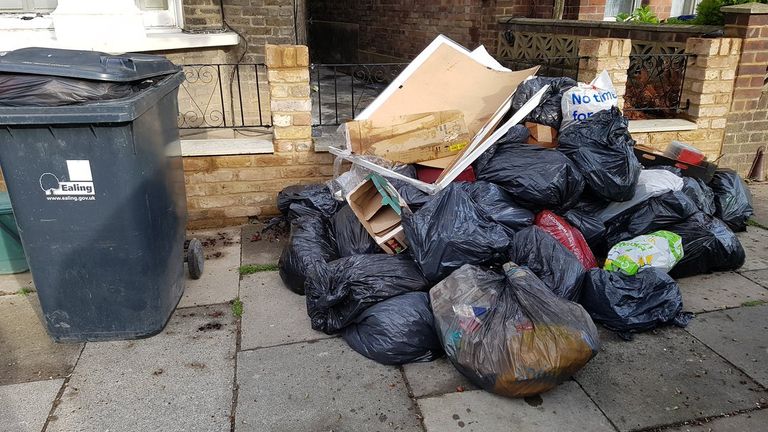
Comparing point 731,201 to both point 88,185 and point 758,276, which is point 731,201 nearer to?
point 758,276

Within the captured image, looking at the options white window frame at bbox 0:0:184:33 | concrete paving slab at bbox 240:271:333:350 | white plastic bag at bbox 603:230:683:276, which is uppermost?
white window frame at bbox 0:0:184:33

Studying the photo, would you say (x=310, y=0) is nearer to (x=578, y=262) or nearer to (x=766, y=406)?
(x=578, y=262)

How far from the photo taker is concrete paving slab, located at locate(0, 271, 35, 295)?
146 inches

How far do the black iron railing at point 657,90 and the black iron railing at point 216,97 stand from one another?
151 inches

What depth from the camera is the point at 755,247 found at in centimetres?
435

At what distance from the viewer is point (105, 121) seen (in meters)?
2.74

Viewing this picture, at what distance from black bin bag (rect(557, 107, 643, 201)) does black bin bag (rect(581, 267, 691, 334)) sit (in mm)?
658

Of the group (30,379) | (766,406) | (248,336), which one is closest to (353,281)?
(248,336)

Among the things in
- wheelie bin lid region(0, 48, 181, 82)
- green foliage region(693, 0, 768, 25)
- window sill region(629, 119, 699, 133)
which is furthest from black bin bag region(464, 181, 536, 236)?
green foliage region(693, 0, 768, 25)

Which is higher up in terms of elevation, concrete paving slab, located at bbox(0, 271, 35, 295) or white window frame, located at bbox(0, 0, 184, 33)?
white window frame, located at bbox(0, 0, 184, 33)

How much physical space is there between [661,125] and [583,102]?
1.86 m

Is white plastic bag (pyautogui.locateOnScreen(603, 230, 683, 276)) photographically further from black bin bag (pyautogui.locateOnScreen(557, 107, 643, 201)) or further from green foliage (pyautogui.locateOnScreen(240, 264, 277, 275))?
green foliage (pyautogui.locateOnScreen(240, 264, 277, 275))

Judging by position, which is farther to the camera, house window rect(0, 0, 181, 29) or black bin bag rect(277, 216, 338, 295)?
house window rect(0, 0, 181, 29)

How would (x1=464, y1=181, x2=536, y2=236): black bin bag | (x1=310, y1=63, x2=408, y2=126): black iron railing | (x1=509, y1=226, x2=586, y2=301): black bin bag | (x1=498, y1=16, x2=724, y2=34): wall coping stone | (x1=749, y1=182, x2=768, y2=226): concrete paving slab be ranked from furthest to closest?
(x1=310, y1=63, x2=408, y2=126): black iron railing → (x1=498, y1=16, x2=724, y2=34): wall coping stone → (x1=749, y1=182, x2=768, y2=226): concrete paving slab → (x1=464, y1=181, x2=536, y2=236): black bin bag → (x1=509, y1=226, x2=586, y2=301): black bin bag
